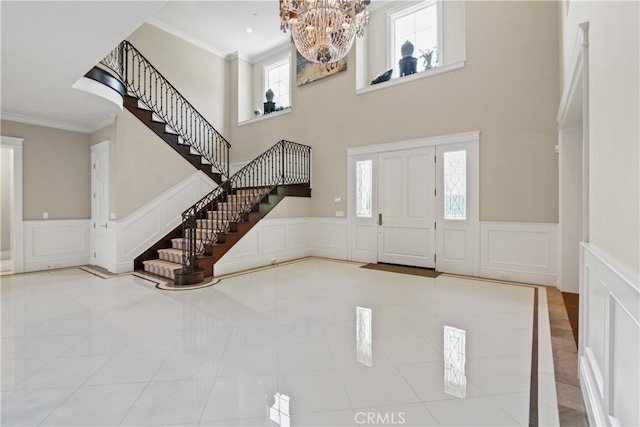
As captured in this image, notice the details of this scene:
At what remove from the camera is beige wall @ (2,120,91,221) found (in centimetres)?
586

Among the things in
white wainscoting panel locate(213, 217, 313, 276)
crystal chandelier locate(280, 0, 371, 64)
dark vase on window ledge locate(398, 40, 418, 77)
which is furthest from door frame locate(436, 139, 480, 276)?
white wainscoting panel locate(213, 217, 313, 276)

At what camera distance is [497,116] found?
5098 millimetres

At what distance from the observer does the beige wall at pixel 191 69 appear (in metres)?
7.46

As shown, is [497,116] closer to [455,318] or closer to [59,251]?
[455,318]

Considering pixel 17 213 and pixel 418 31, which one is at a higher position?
pixel 418 31

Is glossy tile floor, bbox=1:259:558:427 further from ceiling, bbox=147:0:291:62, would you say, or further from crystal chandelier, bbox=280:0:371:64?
ceiling, bbox=147:0:291:62

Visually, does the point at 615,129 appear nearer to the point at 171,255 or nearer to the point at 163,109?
the point at 171,255

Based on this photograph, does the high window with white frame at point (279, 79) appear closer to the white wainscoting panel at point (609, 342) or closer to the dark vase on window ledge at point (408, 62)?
the dark vase on window ledge at point (408, 62)

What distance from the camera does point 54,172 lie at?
6.20 meters

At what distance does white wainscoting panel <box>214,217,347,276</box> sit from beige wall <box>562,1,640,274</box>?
5034 mm

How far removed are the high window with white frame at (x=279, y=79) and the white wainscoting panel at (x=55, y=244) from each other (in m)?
5.76

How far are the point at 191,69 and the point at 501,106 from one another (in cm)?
757

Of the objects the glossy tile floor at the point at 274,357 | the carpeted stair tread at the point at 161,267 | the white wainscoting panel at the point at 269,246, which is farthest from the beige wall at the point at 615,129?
the carpeted stair tread at the point at 161,267

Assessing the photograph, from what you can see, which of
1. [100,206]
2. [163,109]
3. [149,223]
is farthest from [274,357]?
[163,109]
